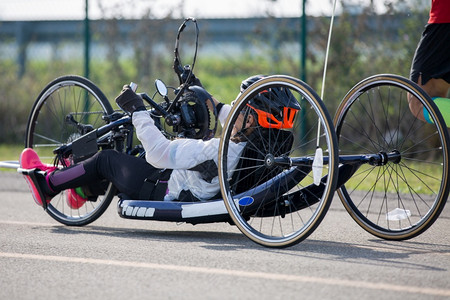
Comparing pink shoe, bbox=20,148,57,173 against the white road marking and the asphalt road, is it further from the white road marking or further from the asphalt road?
the white road marking

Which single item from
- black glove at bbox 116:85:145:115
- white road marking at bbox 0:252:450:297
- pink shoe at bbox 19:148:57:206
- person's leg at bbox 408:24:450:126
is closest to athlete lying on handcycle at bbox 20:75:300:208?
black glove at bbox 116:85:145:115

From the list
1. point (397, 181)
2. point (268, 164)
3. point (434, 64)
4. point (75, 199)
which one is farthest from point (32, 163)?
point (434, 64)

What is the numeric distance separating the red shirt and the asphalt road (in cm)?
165

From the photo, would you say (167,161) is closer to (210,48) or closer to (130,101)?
(130,101)

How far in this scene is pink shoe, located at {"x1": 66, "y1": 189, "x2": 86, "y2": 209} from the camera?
6.79 m

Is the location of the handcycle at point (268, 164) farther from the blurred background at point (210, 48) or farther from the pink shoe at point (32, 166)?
the blurred background at point (210, 48)

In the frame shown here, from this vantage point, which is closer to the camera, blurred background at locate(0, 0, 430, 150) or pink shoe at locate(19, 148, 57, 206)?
pink shoe at locate(19, 148, 57, 206)

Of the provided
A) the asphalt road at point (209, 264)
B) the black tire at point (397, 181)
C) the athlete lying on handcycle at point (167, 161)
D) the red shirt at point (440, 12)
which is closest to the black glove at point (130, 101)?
the athlete lying on handcycle at point (167, 161)

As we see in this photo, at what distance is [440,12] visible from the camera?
6855mm

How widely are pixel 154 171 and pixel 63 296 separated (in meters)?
2.07

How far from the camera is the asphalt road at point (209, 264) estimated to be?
4.34m

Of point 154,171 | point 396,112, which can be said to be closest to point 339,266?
point 154,171

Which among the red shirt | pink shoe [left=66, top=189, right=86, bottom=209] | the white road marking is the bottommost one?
the white road marking

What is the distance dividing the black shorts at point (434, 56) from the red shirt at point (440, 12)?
0.14 feet
